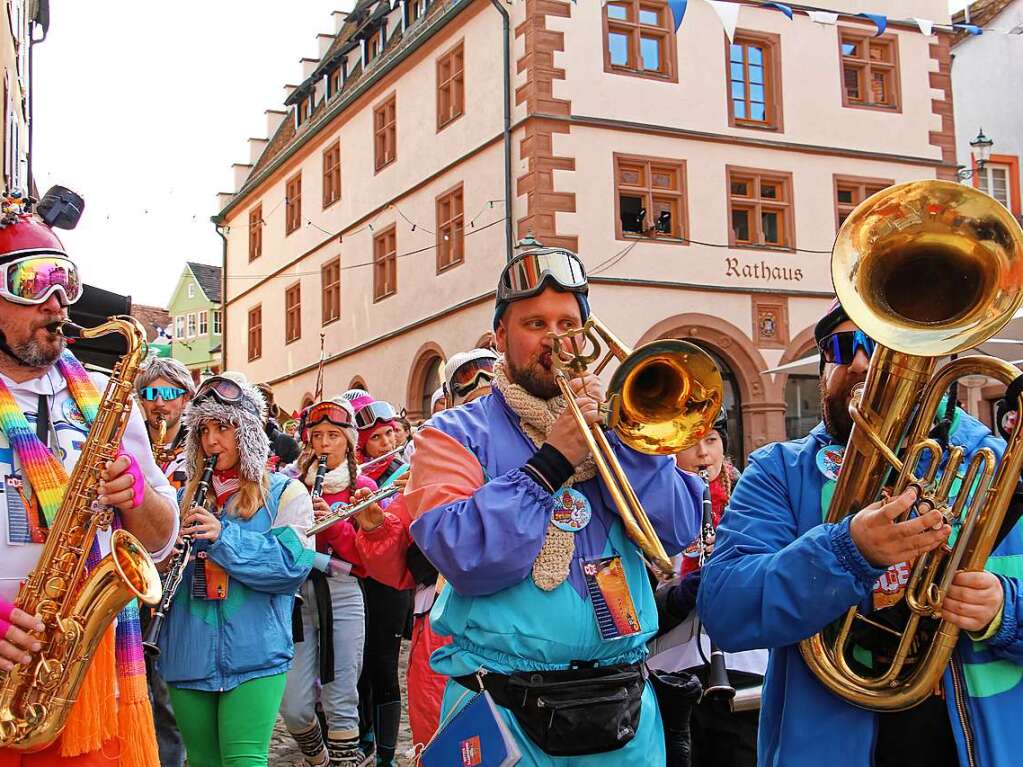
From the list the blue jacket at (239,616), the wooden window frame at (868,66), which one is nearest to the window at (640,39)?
the wooden window frame at (868,66)

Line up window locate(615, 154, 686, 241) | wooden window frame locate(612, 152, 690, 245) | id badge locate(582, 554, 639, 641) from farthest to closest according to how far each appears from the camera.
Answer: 1. window locate(615, 154, 686, 241)
2. wooden window frame locate(612, 152, 690, 245)
3. id badge locate(582, 554, 639, 641)

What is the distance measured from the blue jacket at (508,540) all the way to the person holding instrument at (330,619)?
9.01 ft

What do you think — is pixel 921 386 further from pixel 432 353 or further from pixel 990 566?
pixel 432 353

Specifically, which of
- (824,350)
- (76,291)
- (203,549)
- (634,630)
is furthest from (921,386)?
(203,549)

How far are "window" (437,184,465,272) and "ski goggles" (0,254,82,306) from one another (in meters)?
18.3

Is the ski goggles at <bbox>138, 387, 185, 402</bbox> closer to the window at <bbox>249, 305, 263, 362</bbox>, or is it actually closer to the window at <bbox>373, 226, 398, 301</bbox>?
the window at <bbox>373, 226, 398, 301</bbox>

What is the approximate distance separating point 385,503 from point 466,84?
17.2 m

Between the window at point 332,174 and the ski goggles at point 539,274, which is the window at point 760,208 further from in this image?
the ski goggles at point 539,274

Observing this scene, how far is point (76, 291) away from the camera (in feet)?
10.6

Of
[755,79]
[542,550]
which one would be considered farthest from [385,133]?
[542,550]

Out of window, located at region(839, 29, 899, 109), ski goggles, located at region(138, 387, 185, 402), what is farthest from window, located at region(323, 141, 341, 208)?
ski goggles, located at region(138, 387, 185, 402)

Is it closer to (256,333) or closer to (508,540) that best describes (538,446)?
(508,540)

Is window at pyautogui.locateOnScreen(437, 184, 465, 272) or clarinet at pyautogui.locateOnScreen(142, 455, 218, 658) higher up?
window at pyautogui.locateOnScreen(437, 184, 465, 272)

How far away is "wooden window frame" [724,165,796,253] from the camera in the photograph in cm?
2034
